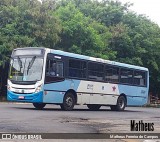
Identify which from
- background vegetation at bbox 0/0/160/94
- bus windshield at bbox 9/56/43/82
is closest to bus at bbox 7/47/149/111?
bus windshield at bbox 9/56/43/82

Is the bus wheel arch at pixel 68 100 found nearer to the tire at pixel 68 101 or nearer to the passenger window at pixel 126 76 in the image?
the tire at pixel 68 101

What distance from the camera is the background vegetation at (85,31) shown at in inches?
1150

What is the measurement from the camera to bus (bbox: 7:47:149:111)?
17.0 meters

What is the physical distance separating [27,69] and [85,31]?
16.2 meters

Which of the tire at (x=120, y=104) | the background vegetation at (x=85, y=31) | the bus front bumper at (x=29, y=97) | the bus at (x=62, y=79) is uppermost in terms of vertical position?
the background vegetation at (x=85, y=31)

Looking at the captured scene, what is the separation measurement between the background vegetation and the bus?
30.3ft

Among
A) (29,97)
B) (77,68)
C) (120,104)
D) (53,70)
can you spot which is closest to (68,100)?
(77,68)

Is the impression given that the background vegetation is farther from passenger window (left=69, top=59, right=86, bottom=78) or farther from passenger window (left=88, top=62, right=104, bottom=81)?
passenger window (left=69, top=59, right=86, bottom=78)

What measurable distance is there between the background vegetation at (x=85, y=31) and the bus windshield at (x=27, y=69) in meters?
10.1

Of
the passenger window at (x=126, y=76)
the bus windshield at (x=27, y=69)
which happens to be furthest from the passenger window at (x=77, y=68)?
the passenger window at (x=126, y=76)

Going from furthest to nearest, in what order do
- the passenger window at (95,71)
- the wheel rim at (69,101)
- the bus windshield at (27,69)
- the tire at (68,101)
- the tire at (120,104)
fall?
the tire at (120,104) < the passenger window at (95,71) < the wheel rim at (69,101) < the tire at (68,101) < the bus windshield at (27,69)

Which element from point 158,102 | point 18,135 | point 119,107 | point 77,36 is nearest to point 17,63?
point 119,107

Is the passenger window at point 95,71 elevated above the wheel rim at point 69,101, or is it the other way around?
the passenger window at point 95,71

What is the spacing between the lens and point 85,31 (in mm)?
32656
